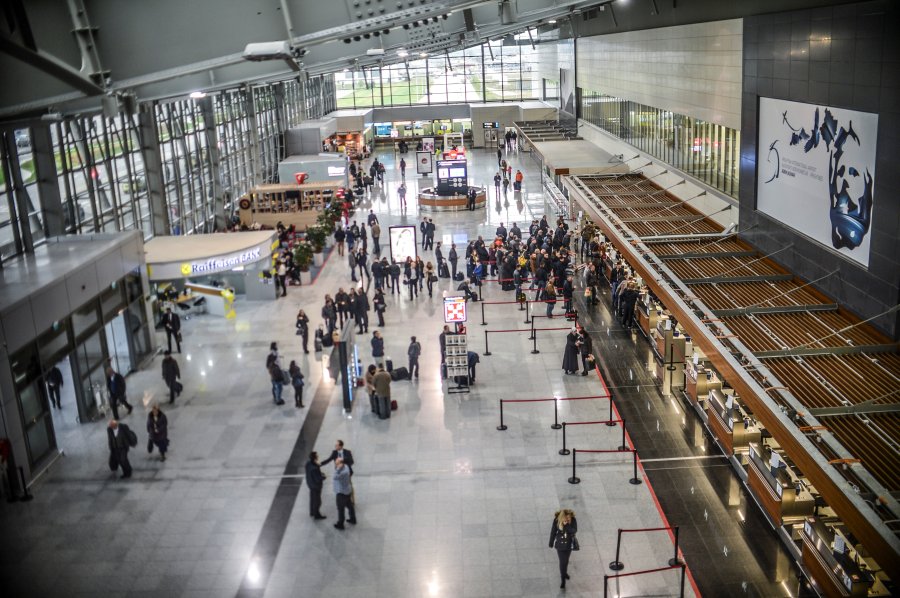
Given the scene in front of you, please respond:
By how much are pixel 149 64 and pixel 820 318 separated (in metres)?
10.6

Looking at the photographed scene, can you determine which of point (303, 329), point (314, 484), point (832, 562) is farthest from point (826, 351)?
point (303, 329)

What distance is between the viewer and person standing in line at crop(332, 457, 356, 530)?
12.4 meters

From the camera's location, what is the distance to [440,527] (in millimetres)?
12414

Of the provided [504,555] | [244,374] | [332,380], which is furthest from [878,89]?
[244,374]

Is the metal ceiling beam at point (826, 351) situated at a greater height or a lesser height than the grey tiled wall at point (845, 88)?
lesser

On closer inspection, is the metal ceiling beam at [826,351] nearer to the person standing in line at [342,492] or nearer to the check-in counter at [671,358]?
the check-in counter at [671,358]

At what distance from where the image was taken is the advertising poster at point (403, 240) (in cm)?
2767

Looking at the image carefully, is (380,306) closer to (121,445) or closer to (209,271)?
(209,271)

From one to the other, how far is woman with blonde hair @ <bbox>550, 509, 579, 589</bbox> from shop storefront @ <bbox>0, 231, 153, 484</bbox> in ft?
30.4

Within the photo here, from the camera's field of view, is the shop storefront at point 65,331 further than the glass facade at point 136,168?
No

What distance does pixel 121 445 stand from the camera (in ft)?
47.1

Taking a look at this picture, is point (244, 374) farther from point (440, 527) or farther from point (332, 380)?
point (440, 527)

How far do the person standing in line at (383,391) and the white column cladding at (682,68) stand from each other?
976cm

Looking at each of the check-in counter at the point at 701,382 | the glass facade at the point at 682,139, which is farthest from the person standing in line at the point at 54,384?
the glass facade at the point at 682,139
